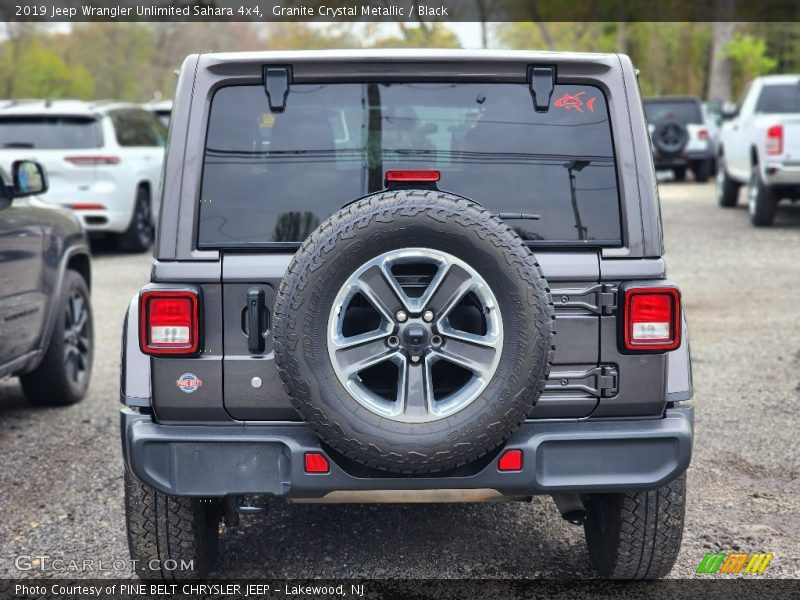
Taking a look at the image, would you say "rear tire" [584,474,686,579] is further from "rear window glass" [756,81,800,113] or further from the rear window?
"rear window glass" [756,81,800,113]

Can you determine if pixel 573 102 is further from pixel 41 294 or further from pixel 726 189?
pixel 726 189

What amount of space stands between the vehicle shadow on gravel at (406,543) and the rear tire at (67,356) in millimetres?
2181

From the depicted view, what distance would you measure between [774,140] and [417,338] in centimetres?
1211

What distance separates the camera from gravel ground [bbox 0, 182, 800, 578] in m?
4.07

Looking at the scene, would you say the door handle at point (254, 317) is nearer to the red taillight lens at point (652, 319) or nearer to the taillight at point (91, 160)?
the red taillight lens at point (652, 319)

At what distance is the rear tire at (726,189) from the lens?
18000 millimetres

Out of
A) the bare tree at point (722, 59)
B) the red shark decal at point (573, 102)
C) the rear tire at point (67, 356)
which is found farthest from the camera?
the bare tree at point (722, 59)

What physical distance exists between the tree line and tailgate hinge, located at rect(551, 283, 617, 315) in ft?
108

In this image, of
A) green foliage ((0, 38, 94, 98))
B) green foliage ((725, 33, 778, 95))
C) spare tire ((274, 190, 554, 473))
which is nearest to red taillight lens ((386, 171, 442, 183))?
spare tire ((274, 190, 554, 473))

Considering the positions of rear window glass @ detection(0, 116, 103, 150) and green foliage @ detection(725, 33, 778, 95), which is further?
green foliage @ detection(725, 33, 778, 95)

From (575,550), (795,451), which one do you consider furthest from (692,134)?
(575,550)

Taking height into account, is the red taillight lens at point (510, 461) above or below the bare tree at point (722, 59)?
below

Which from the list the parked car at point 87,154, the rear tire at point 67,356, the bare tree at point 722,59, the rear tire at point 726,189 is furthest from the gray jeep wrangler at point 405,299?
the bare tree at point 722,59

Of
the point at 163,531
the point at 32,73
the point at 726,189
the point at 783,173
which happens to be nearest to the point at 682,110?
the point at 726,189
